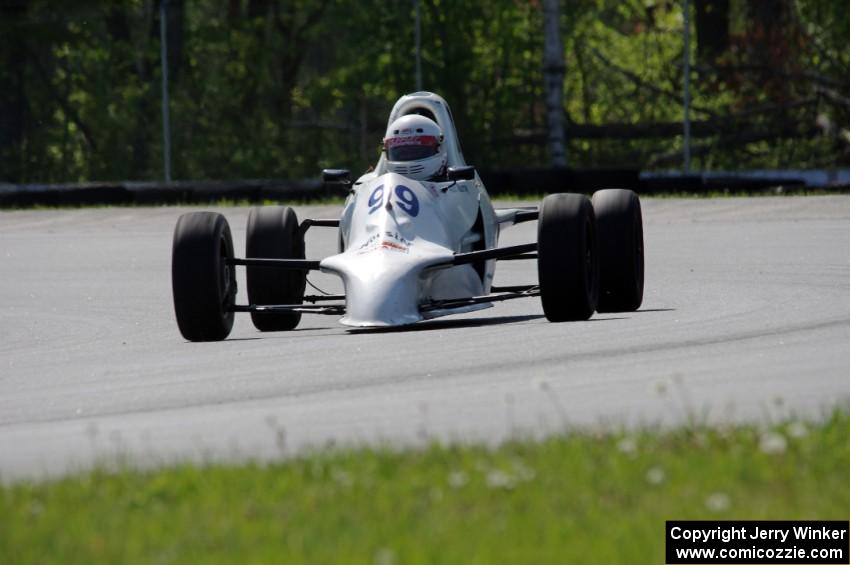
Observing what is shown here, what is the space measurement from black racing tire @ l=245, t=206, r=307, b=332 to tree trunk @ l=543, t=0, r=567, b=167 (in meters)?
18.5

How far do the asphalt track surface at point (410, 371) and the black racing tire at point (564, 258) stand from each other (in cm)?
15

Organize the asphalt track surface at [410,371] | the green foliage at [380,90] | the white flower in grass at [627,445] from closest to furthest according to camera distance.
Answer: the white flower in grass at [627,445]
the asphalt track surface at [410,371]
the green foliage at [380,90]

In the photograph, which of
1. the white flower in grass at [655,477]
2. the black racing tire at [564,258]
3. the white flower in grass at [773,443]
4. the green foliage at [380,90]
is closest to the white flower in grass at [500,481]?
the white flower in grass at [655,477]

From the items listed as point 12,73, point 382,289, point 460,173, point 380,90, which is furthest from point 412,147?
point 12,73

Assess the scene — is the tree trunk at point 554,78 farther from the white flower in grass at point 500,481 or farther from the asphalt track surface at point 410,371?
the white flower in grass at point 500,481

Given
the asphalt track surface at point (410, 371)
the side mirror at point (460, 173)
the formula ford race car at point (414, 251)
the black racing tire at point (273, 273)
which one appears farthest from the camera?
the black racing tire at point (273, 273)

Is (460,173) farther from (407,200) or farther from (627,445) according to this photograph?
(627,445)

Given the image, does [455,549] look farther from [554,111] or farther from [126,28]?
[126,28]

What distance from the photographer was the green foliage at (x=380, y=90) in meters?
32.0

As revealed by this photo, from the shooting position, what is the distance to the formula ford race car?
438 inches

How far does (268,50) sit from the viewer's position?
1486 inches

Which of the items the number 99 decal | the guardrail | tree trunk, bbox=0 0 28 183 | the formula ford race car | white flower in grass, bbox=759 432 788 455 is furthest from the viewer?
tree trunk, bbox=0 0 28 183

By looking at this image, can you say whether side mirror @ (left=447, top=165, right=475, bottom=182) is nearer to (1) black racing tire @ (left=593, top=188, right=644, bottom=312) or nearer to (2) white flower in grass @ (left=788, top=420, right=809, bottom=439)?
(1) black racing tire @ (left=593, top=188, right=644, bottom=312)

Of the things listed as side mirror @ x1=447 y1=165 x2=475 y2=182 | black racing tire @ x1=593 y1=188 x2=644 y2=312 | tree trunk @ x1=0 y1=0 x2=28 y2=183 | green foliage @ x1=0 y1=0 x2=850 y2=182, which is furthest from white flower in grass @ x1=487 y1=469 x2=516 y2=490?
tree trunk @ x1=0 y1=0 x2=28 y2=183
